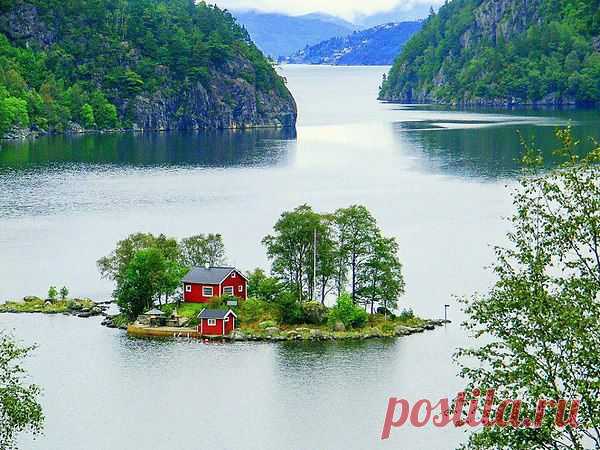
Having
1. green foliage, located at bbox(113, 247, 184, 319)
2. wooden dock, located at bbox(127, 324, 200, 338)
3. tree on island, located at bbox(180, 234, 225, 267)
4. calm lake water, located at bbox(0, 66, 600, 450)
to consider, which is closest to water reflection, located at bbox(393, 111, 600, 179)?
calm lake water, located at bbox(0, 66, 600, 450)

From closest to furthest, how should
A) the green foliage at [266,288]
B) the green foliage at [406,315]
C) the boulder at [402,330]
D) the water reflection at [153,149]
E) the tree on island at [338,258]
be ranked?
the boulder at [402,330] < the green foliage at [406,315] < the green foliage at [266,288] < the tree on island at [338,258] < the water reflection at [153,149]

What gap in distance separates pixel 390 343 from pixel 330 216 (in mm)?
6807

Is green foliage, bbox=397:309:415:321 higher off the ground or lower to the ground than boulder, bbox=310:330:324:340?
higher

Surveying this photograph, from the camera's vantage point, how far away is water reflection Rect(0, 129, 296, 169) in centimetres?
10862

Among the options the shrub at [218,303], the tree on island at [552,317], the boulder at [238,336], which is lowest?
the boulder at [238,336]

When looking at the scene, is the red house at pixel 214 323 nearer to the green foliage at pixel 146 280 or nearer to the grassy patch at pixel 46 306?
the green foliage at pixel 146 280

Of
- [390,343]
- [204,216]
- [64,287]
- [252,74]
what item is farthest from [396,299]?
[252,74]

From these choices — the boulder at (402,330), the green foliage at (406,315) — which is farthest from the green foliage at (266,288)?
the boulder at (402,330)

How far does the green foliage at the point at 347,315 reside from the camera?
43.6 meters

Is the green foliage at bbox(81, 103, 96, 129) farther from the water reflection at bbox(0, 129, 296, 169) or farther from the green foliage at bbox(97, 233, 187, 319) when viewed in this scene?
the green foliage at bbox(97, 233, 187, 319)

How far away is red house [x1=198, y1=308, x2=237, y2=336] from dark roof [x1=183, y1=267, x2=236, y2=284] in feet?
6.51

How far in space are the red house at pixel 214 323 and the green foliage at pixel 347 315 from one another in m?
3.73

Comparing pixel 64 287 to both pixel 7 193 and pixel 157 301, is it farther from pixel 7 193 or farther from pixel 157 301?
pixel 7 193

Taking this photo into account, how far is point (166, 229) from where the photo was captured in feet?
219
